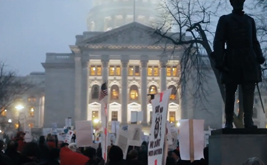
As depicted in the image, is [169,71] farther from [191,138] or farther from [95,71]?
[191,138]

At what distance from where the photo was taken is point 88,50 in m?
75.4

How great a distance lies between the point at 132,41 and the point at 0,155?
67106 millimetres

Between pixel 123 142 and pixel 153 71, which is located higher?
pixel 153 71

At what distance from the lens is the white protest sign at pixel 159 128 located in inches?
267

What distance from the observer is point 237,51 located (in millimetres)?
8375

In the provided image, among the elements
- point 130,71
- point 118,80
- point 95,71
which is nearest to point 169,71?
point 130,71

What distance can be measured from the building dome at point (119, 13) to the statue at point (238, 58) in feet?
334

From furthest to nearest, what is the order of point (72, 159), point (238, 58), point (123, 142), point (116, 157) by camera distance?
point (123, 142), point (72, 159), point (116, 157), point (238, 58)

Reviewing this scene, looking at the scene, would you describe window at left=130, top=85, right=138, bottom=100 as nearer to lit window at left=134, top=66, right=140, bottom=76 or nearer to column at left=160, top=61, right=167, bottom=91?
lit window at left=134, top=66, right=140, bottom=76

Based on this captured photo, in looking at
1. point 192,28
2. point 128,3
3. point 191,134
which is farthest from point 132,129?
point 128,3

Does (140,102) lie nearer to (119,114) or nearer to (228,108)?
(119,114)

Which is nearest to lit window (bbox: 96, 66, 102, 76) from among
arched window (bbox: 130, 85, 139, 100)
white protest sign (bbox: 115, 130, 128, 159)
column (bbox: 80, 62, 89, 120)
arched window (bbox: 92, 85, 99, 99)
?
arched window (bbox: 92, 85, 99, 99)

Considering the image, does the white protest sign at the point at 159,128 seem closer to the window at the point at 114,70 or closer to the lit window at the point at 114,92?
the lit window at the point at 114,92

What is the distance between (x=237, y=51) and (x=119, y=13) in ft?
344
